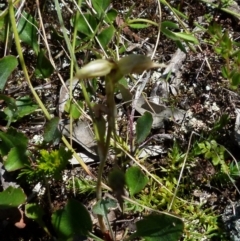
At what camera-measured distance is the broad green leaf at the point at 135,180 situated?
1.58 metres

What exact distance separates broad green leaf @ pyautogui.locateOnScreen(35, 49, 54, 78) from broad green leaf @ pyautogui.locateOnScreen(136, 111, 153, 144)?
37cm

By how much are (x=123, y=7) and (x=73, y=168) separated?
0.74 meters

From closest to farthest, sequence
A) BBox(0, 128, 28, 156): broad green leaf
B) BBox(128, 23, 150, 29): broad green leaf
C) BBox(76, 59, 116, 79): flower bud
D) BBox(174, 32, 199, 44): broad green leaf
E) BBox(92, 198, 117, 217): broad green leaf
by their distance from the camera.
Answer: BBox(76, 59, 116, 79): flower bud → BBox(92, 198, 117, 217): broad green leaf → BBox(0, 128, 28, 156): broad green leaf → BBox(174, 32, 199, 44): broad green leaf → BBox(128, 23, 150, 29): broad green leaf

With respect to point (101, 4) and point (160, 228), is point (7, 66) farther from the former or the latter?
point (160, 228)

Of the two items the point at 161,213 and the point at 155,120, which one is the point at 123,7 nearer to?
the point at 155,120

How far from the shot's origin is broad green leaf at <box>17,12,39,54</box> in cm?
185

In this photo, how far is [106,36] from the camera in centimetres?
187

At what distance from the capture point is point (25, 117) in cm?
189

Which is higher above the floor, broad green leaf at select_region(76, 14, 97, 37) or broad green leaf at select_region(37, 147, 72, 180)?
broad green leaf at select_region(76, 14, 97, 37)

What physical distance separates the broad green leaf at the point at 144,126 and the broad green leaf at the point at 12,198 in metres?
0.41

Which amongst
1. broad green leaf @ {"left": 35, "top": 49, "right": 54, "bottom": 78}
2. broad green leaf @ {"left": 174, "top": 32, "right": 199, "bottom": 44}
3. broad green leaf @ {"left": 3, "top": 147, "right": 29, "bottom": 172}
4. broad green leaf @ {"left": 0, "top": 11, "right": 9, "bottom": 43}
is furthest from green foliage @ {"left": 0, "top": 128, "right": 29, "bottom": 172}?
broad green leaf @ {"left": 174, "top": 32, "right": 199, "bottom": 44}

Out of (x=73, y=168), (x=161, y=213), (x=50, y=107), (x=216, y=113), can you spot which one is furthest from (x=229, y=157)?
(x=50, y=107)

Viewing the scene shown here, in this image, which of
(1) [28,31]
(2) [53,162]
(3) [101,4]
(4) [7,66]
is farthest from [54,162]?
(3) [101,4]

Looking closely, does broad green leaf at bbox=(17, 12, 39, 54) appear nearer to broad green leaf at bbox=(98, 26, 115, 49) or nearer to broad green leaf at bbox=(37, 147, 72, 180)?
broad green leaf at bbox=(98, 26, 115, 49)
